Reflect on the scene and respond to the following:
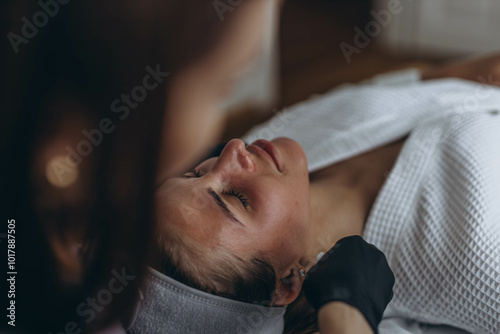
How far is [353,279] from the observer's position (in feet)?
1.50

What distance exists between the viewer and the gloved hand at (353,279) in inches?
17.7

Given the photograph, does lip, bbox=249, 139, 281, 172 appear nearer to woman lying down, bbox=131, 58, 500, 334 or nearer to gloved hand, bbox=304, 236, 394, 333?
woman lying down, bbox=131, 58, 500, 334

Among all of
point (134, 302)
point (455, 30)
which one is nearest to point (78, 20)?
point (134, 302)

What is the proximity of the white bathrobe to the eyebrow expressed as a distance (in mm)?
157

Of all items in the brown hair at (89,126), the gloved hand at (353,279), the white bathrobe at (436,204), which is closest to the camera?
the brown hair at (89,126)

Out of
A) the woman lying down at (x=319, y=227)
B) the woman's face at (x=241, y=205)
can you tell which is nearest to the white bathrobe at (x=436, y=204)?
the woman lying down at (x=319, y=227)

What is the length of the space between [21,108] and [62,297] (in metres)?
0.19

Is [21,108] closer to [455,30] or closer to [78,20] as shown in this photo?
[78,20]

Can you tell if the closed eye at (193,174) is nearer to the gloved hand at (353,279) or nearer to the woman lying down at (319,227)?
the woman lying down at (319,227)

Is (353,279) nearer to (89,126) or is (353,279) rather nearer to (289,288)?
(289,288)

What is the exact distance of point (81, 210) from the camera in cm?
41

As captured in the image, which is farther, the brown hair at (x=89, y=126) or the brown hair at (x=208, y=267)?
the brown hair at (x=208, y=267)

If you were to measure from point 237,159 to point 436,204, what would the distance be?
0.25 metres

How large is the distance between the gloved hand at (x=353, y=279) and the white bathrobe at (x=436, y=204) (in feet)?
0.23
